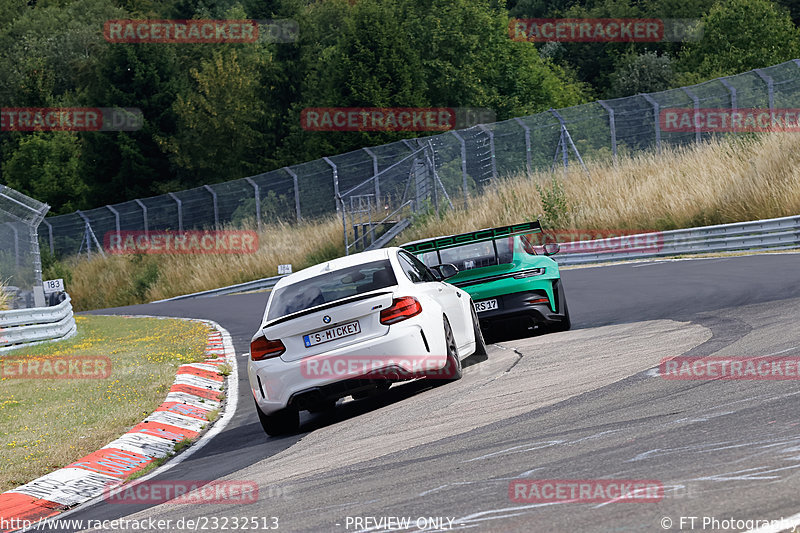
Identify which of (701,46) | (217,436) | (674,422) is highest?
(701,46)

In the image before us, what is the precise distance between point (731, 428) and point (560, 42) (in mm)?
86206

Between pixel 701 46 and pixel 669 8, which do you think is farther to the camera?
pixel 669 8

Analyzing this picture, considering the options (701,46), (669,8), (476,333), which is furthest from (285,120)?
(476,333)

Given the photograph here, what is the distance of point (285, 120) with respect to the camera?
230 feet

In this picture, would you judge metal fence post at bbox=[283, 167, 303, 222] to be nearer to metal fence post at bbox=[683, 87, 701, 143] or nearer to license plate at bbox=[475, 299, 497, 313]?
metal fence post at bbox=[683, 87, 701, 143]

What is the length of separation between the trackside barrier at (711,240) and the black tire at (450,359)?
1309 centimetres

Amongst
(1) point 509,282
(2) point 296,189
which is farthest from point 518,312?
(2) point 296,189

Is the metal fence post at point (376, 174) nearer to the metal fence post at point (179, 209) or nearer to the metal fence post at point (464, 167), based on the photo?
the metal fence post at point (464, 167)

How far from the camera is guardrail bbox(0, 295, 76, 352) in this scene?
18875 millimetres

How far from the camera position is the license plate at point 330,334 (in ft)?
31.0

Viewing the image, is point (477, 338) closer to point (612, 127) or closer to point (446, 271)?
point (446, 271)

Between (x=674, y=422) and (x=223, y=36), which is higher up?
(x=223, y=36)

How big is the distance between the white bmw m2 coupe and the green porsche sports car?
9.46 feet

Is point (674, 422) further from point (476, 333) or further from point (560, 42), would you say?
point (560, 42)
